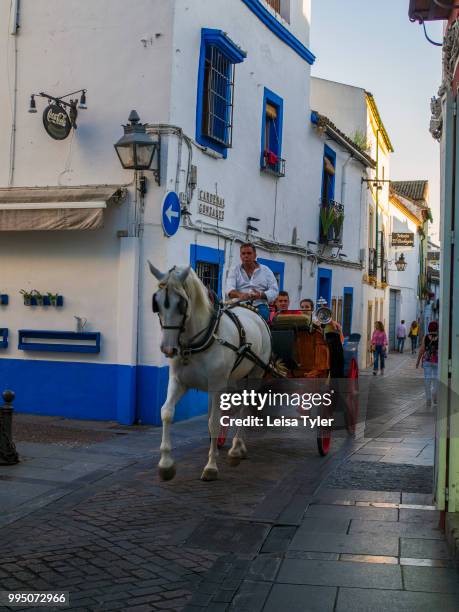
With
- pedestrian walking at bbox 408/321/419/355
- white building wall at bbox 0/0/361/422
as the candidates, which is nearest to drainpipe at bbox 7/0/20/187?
white building wall at bbox 0/0/361/422

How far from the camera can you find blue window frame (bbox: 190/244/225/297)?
12525mm

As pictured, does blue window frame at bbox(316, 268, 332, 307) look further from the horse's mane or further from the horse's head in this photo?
the horse's head

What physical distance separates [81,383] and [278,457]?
13.1 feet

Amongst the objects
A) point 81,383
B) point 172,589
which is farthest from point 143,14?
point 172,589

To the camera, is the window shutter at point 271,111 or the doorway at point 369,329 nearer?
the window shutter at point 271,111

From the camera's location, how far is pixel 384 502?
703 centimetres

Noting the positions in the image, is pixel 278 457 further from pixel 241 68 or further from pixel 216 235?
pixel 241 68

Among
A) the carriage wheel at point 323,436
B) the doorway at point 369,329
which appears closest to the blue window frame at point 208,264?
the carriage wheel at point 323,436

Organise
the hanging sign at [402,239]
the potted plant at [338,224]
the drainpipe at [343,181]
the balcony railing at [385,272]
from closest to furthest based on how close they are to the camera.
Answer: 1. the potted plant at [338,224]
2. the drainpipe at [343,181]
3. the balcony railing at [385,272]
4. the hanging sign at [402,239]

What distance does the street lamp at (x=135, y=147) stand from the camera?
35.9ft

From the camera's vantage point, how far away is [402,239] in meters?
33.0

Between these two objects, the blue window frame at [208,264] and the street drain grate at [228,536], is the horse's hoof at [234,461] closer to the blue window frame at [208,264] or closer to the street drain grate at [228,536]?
the street drain grate at [228,536]

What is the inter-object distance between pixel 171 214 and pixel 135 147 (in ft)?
3.73

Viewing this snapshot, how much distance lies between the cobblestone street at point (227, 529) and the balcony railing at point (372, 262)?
17.3 meters
